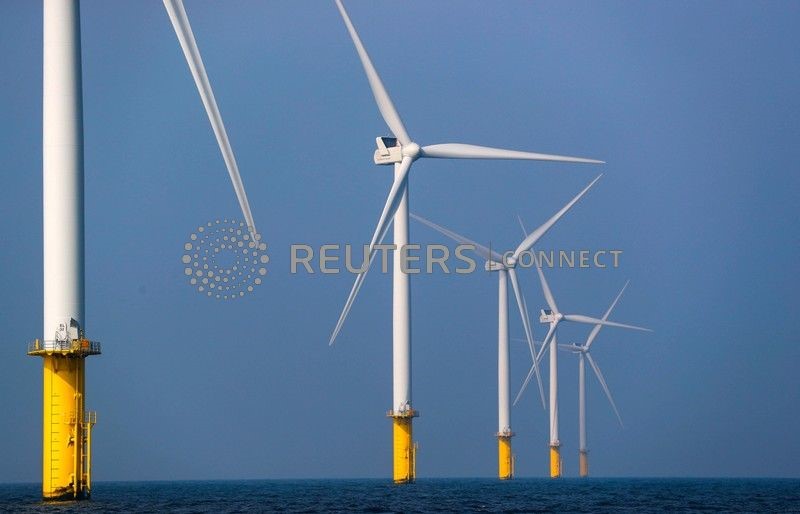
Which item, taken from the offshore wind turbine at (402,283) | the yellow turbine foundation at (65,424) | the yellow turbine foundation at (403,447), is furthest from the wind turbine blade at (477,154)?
the yellow turbine foundation at (65,424)

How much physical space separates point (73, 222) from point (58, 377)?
965cm

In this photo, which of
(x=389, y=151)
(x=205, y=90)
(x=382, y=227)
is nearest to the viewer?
(x=205, y=90)

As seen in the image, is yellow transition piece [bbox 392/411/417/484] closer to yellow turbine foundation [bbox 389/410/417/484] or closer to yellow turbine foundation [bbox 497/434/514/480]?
yellow turbine foundation [bbox 389/410/417/484]

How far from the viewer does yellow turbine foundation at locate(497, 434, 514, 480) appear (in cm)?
18662

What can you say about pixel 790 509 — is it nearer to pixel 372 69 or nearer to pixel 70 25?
pixel 372 69

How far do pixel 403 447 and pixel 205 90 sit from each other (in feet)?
244

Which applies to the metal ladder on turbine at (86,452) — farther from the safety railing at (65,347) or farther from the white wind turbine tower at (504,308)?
the white wind turbine tower at (504,308)

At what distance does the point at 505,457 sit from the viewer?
614ft

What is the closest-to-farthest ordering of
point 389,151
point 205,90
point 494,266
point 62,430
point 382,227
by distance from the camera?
point 205,90 → point 62,430 → point 382,227 → point 389,151 → point 494,266

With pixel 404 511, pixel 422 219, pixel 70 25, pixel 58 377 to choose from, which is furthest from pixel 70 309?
pixel 422 219

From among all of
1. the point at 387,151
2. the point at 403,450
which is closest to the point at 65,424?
the point at 403,450

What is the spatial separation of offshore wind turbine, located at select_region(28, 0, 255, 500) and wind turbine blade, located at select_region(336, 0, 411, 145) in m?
29.0

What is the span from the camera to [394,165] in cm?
13962

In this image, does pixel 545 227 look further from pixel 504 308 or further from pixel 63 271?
pixel 63 271
